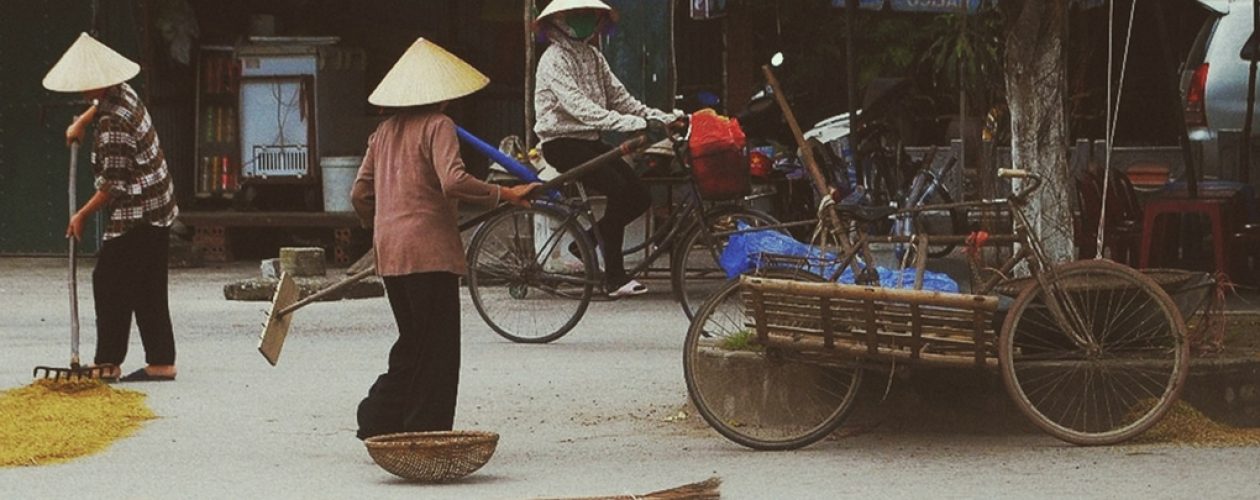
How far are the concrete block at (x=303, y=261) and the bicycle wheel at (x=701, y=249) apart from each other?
4.64m

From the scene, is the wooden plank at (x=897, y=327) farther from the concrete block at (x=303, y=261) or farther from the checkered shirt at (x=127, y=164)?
the concrete block at (x=303, y=261)

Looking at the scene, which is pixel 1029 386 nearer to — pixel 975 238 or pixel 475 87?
pixel 975 238

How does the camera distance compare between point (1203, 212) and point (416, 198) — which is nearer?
point (416, 198)

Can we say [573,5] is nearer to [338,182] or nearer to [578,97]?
[578,97]

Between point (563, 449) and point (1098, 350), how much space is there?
2.23 m

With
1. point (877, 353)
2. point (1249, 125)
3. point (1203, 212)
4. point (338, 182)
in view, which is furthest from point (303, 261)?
point (877, 353)

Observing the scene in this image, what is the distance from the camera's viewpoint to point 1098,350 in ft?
31.7

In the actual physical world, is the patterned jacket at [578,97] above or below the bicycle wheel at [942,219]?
above

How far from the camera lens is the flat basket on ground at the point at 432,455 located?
856 cm

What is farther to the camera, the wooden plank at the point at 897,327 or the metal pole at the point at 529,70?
the metal pole at the point at 529,70

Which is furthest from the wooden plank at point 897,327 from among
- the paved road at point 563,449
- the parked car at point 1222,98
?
the parked car at point 1222,98

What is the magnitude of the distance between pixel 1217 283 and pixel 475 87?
130 inches

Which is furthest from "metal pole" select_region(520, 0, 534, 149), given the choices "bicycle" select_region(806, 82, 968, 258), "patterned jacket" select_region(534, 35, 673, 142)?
"bicycle" select_region(806, 82, 968, 258)

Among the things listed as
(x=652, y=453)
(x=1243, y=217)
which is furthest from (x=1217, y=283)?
(x=1243, y=217)
